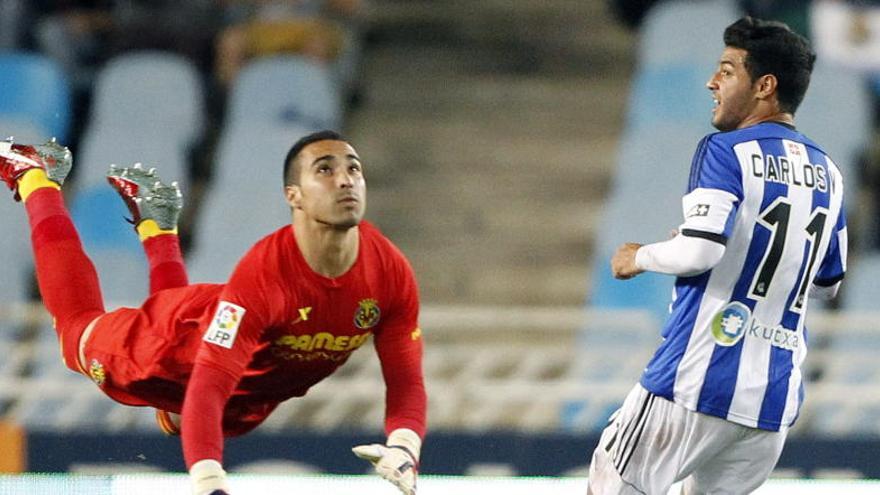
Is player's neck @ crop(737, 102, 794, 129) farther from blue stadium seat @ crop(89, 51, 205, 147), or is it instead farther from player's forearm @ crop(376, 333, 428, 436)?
blue stadium seat @ crop(89, 51, 205, 147)

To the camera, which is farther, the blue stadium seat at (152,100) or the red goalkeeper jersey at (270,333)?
the blue stadium seat at (152,100)

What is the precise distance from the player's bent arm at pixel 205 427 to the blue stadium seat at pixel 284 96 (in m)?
4.13

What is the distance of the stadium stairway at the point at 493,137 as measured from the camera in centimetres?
821

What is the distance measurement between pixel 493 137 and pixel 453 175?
34 cm

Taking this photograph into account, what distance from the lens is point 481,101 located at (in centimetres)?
908

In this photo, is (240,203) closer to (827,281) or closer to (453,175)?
(453,175)

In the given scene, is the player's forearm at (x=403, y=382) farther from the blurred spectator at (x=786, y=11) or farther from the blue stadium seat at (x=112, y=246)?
the blurred spectator at (x=786, y=11)

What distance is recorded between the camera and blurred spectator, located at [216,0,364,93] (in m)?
8.53

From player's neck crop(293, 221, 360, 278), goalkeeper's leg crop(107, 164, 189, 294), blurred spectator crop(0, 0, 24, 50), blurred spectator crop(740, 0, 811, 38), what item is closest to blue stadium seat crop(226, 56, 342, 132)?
blurred spectator crop(0, 0, 24, 50)

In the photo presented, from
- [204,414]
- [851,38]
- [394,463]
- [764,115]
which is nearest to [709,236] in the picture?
[764,115]

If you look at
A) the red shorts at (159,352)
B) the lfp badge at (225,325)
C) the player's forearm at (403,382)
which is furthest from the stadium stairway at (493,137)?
the lfp badge at (225,325)

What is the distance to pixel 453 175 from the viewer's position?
866 centimetres

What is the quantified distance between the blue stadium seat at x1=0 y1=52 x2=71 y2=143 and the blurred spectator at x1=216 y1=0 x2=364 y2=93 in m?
0.79

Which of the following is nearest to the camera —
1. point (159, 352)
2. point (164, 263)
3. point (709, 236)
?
point (709, 236)
